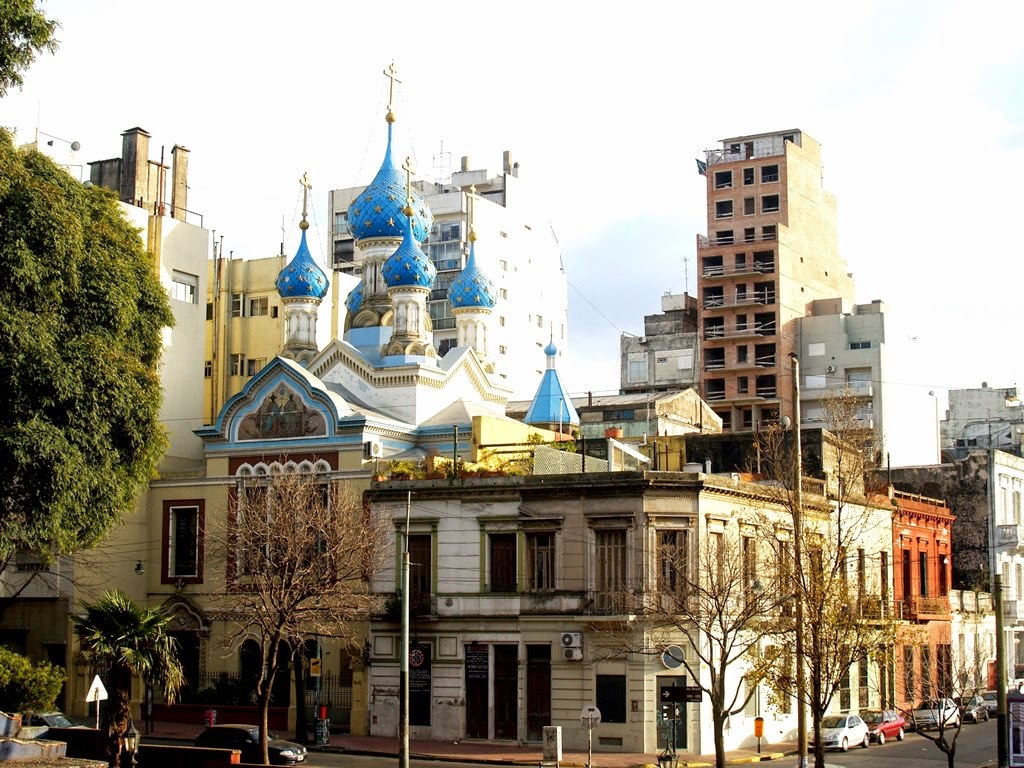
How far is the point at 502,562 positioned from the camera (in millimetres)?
45500

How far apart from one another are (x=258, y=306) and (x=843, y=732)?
41384 mm

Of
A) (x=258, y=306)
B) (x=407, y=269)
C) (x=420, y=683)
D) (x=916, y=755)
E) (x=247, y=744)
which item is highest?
(x=258, y=306)

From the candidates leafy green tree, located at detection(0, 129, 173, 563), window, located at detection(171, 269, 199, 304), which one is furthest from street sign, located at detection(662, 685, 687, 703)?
window, located at detection(171, 269, 199, 304)

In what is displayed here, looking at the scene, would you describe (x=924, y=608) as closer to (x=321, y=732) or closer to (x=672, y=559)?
(x=672, y=559)

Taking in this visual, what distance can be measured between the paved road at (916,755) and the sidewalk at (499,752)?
1621 mm

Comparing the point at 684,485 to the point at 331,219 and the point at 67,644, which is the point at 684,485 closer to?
the point at 67,644

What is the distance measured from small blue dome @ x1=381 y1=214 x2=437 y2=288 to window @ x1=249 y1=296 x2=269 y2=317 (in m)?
19.3

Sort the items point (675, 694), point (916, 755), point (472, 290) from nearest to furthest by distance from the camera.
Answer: point (675, 694) < point (916, 755) < point (472, 290)

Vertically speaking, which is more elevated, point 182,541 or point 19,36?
point 19,36

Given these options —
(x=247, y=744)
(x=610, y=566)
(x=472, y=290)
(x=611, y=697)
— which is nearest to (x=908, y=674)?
(x=611, y=697)

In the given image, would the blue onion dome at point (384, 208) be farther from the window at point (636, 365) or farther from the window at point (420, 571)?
the window at point (636, 365)

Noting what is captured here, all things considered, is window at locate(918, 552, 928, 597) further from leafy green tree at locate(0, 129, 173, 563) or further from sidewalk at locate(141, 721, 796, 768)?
leafy green tree at locate(0, 129, 173, 563)

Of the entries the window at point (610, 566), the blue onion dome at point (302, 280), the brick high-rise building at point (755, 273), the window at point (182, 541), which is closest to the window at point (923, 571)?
the window at point (610, 566)

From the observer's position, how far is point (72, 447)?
3419 centimetres
